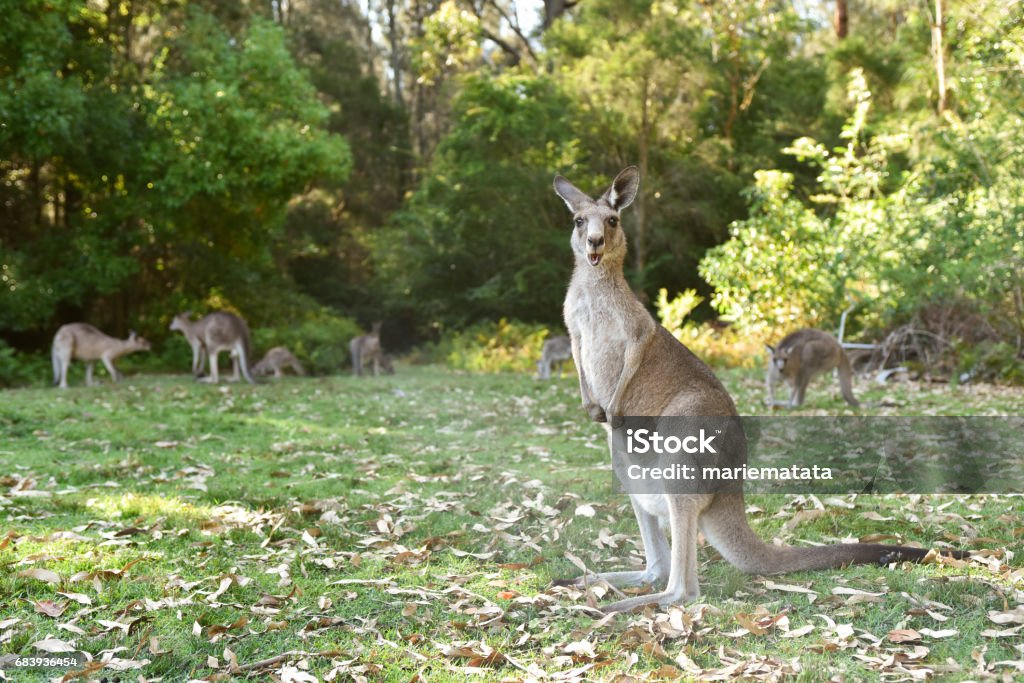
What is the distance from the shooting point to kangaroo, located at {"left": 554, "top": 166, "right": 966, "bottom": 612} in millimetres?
3100

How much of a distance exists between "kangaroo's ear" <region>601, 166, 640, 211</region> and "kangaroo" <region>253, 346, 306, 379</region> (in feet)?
31.2

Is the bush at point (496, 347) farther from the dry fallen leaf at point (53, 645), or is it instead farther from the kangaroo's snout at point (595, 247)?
the dry fallen leaf at point (53, 645)

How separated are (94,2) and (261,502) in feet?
36.9

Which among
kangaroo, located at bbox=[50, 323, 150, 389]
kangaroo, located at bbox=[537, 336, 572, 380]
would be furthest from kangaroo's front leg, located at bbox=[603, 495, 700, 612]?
kangaroo, located at bbox=[537, 336, 572, 380]

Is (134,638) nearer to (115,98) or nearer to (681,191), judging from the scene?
(115,98)

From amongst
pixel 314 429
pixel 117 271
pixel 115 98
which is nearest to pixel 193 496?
pixel 314 429

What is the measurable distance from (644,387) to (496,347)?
12.4 metres

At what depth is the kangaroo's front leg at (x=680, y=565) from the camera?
9.65 feet

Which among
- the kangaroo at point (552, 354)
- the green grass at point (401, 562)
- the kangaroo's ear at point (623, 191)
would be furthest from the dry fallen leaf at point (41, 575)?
the kangaroo at point (552, 354)

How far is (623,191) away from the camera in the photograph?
330 centimetres

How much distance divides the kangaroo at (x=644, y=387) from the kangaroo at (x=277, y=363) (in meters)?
9.35

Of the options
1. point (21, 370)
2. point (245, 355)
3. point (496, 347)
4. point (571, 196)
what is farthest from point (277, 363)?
point (571, 196)

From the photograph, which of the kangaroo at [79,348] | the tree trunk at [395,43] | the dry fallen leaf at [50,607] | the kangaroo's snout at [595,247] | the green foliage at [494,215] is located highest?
the tree trunk at [395,43]

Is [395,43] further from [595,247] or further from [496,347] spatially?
[595,247]
